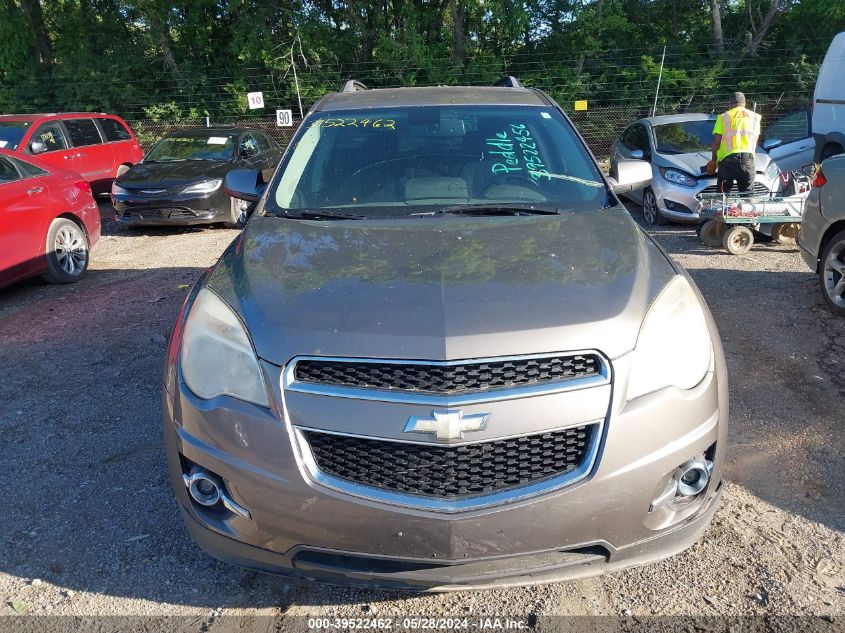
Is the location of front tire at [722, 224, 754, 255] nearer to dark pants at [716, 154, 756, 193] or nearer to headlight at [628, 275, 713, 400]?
dark pants at [716, 154, 756, 193]

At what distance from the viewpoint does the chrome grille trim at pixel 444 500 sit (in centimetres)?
208

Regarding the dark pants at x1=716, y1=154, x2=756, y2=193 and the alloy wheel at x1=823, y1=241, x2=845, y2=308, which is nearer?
the alloy wheel at x1=823, y1=241, x2=845, y2=308

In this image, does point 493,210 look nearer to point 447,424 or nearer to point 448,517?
point 447,424

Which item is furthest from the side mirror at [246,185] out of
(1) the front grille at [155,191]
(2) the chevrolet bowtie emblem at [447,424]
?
(1) the front grille at [155,191]

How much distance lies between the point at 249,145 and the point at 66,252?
4897 millimetres

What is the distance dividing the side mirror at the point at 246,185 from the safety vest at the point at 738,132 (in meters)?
6.07

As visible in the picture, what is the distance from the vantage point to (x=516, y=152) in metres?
3.67

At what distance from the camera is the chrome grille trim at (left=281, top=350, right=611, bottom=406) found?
2.06 metres

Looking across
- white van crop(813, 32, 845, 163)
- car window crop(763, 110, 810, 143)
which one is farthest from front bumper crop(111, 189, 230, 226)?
white van crop(813, 32, 845, 163)

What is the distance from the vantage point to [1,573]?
9.16 ft

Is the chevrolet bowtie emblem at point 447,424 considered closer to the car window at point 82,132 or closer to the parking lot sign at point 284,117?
the car window at point 82,132

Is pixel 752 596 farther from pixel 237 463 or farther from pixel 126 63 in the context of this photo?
pixel 126 63

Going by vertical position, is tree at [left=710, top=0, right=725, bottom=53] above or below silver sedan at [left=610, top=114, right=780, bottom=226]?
above

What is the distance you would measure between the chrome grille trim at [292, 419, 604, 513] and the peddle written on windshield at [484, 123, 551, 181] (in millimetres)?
1835
